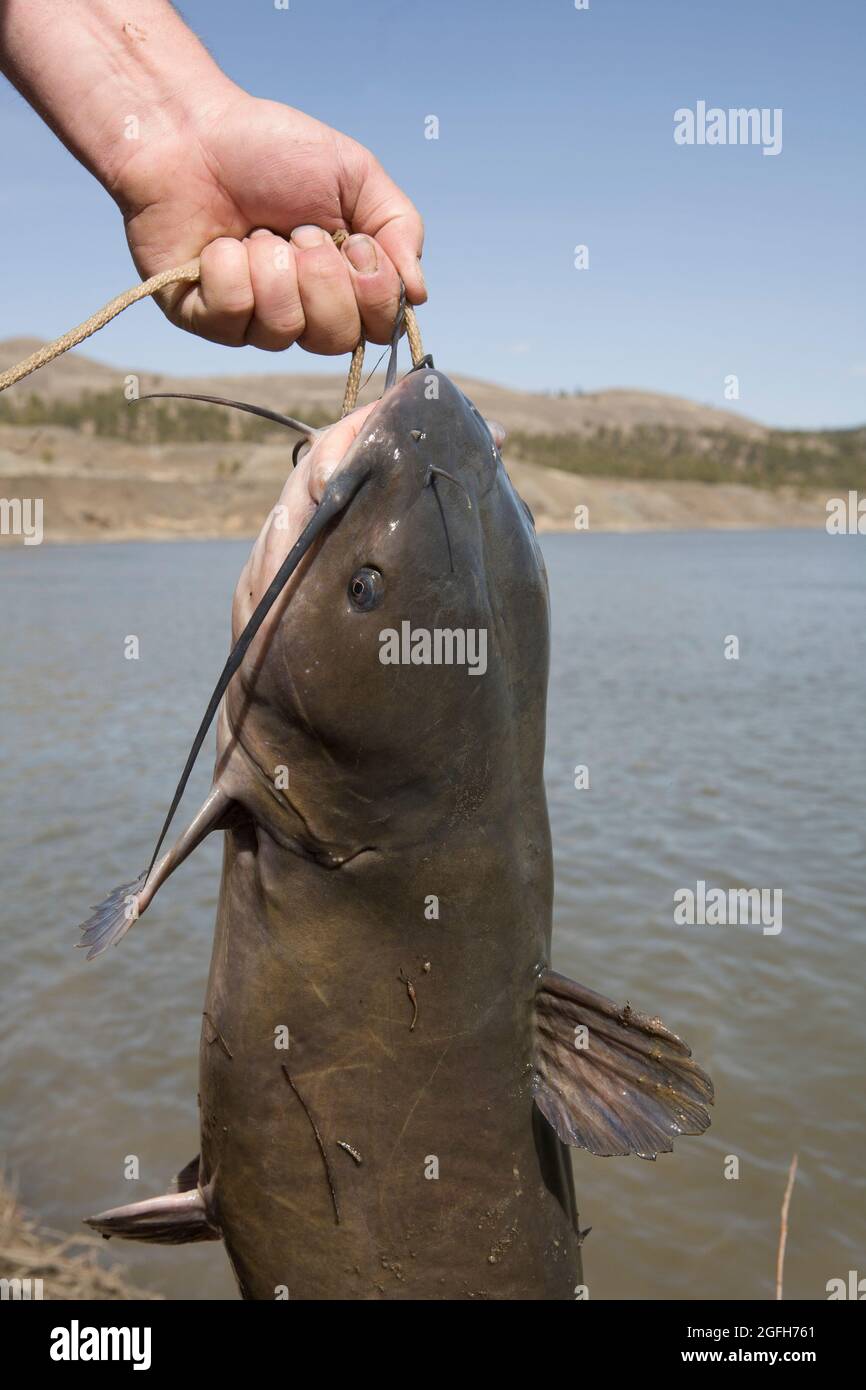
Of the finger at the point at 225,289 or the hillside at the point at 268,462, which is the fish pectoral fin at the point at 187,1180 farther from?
the hillside at the point at 268,462

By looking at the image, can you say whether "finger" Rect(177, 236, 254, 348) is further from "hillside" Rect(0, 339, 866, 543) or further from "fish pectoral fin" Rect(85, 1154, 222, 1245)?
"hillside" Rect(0, 339, 866, 543)

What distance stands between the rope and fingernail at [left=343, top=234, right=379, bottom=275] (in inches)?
1.8

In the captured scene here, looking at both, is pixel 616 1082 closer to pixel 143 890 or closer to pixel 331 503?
pixel 143 890

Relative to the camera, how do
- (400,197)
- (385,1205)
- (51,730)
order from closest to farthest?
(385,1205)
(400,197)
(51,730)

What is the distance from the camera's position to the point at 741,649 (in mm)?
18875

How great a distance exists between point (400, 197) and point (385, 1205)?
2.16 meters

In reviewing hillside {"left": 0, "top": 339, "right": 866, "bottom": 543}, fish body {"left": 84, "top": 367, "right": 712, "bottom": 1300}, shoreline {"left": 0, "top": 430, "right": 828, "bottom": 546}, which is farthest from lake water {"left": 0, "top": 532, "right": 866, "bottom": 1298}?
shoreline {"left": 0, "top": 430, "right": 828, "bottom": 546}

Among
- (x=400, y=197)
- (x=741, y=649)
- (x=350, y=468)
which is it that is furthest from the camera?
(x=741, y=649)

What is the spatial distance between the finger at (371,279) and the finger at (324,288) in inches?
1.2

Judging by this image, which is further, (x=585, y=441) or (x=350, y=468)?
(x=585, y=441)

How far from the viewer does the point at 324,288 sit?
2473 mm

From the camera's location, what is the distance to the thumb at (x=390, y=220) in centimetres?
261
